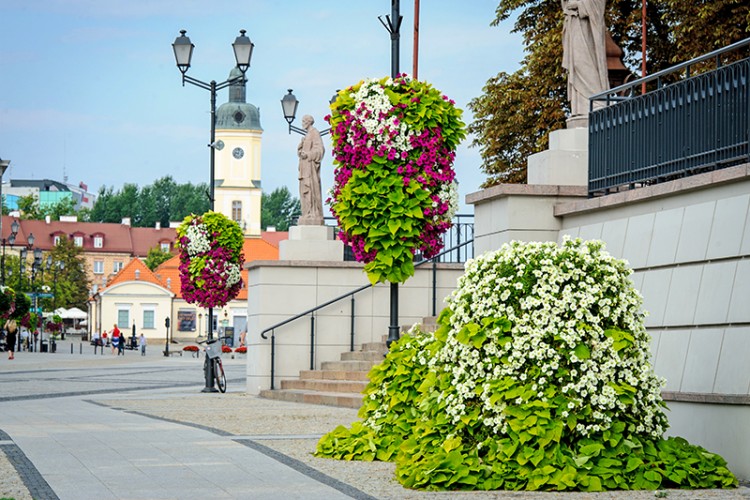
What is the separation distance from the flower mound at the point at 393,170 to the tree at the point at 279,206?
530ft

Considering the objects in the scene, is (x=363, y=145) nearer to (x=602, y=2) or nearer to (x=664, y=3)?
(x=602, y=2)

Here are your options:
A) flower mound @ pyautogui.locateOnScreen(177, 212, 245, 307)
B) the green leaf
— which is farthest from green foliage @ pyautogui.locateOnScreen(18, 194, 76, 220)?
the green leaf

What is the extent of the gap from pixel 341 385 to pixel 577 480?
12.5 meters

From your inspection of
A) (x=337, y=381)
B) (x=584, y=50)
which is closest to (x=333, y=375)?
(x=337, y=381)

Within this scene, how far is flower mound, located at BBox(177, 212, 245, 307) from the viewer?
28.7 meters

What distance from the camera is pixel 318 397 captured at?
20.8 m

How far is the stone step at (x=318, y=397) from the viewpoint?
19750 mm

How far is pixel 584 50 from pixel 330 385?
9.19 metres

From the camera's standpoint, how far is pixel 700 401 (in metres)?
10.6

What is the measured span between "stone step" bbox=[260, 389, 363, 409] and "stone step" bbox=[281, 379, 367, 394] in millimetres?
201

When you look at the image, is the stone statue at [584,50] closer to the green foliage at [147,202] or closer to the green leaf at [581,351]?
the green leaf at [581,351]

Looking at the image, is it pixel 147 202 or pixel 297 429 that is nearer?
→ pixel 297 429

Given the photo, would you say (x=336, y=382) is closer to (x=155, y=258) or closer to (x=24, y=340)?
(x=24, y=340)

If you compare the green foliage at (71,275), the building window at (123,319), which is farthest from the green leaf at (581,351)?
the green foliage at (71,275)
